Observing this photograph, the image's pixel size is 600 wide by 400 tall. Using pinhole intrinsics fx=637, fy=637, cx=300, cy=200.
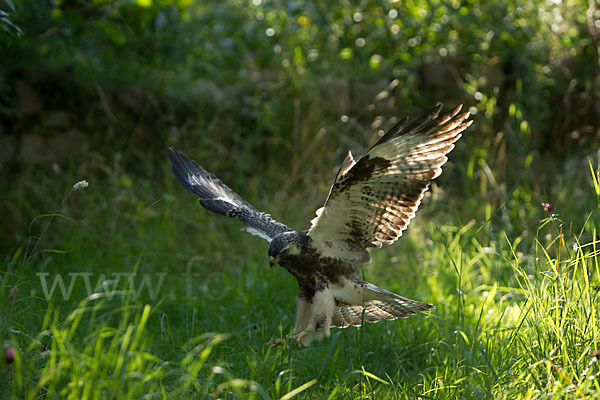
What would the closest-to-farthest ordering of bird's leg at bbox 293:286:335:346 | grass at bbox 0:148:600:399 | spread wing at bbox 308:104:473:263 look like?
1. grass at bbox 0:148:600:399
2. spread wing at bbox 308:104:473:263
3. bird's leg at bbox 293:286:335:346

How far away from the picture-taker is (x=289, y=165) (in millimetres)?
6828

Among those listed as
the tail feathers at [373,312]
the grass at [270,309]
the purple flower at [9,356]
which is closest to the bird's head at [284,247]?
the grass at [270,309]

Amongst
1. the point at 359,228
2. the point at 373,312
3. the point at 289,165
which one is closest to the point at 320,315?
the point at 373,312

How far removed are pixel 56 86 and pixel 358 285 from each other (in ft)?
15.8

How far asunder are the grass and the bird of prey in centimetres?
18

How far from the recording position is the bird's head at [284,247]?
132 inches

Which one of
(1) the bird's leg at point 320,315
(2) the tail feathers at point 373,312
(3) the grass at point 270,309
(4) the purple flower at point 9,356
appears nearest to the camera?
(4) the purple flower at point 9,356

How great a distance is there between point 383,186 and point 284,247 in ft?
1.99

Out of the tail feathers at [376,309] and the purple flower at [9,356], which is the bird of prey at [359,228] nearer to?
the tail feathers at [376,309]

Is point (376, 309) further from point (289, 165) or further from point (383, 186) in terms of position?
point (289, 165)

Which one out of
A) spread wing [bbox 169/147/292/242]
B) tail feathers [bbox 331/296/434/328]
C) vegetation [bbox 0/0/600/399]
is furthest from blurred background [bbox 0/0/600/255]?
tail feathers [bbox 331/296/434/328]

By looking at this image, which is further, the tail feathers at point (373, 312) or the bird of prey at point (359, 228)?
the tail feathers at point (373, 312)

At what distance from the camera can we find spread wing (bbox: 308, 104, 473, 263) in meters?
3.05

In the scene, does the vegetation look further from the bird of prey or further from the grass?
the bird of prey
